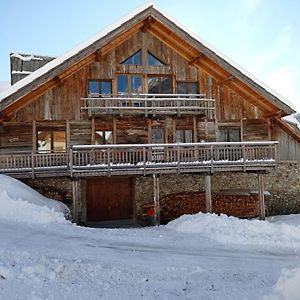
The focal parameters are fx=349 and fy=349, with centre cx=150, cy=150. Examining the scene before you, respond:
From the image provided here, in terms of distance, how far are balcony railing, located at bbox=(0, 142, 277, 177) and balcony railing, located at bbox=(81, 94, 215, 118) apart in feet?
7.66

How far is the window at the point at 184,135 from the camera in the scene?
2241cm

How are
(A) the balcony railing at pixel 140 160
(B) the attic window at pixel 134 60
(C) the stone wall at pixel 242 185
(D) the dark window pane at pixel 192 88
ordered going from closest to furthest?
1. (A) the balcony railing at pixel 140 160
2. (B) the attic window at pixel 134 60
3. (C) the stone wall at pixel 242 185
4. (D) the dark window pane at pixel 192 88

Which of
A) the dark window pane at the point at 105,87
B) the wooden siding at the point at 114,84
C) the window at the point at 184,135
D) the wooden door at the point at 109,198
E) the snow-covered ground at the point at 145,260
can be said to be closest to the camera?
the snow-covered ground at the point at 145,260

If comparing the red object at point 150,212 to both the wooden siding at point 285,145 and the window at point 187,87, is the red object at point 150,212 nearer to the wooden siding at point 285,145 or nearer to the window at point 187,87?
the window at point 187,87

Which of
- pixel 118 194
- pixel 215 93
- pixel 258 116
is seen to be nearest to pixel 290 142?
pixel 258 116

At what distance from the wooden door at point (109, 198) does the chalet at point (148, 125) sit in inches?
2.5

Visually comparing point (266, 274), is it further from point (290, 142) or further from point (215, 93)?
point (290, 142)

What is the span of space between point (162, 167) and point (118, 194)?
510 cm

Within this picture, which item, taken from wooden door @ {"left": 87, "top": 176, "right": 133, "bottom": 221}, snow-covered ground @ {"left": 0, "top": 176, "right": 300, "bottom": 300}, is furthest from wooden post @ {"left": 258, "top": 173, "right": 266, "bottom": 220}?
wooden door @ {"left": 87, "top": 176, "right": 133, "bottom": 221}

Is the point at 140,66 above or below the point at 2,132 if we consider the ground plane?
above

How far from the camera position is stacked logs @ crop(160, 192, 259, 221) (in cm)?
2225

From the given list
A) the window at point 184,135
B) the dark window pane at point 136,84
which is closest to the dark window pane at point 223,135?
the window at point 184,135

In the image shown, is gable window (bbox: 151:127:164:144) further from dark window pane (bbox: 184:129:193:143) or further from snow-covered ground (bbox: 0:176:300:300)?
snow-covered ground (bbox: 0:176:300:300)

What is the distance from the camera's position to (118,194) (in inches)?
884
